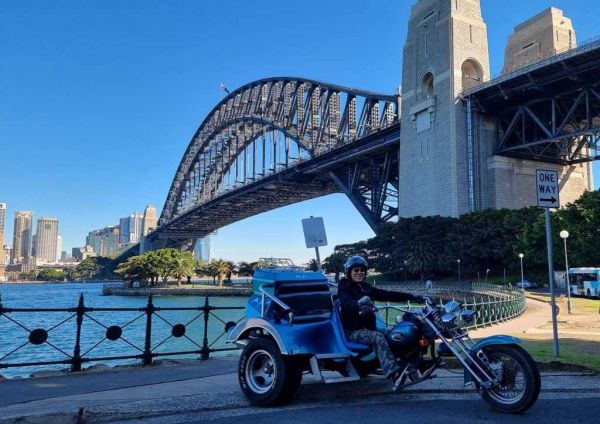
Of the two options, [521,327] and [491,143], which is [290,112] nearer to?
[491,143]

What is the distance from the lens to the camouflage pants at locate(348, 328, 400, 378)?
4820mm

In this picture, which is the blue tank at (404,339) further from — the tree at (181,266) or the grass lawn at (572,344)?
the tree at (181,266)

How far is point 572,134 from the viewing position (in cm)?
4325

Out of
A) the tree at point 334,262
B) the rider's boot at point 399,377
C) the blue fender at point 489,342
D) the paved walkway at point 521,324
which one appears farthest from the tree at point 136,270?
the blue fender at point 489,342

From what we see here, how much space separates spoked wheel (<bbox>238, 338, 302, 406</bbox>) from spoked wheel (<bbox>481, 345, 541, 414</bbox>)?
179cm

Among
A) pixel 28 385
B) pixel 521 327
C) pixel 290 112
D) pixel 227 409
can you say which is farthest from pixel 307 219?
pixel 290 112

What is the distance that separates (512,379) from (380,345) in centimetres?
116

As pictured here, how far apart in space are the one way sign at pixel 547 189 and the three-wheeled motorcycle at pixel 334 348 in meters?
3.17

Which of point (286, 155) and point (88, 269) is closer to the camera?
point (286, 155)

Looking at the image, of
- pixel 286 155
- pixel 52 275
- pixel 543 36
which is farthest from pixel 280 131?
pixel 52 275

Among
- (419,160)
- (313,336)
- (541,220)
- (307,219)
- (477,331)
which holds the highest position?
(419,160)

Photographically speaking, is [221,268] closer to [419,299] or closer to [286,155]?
[286,155]

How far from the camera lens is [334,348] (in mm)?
5281

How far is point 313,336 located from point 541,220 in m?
41.9
